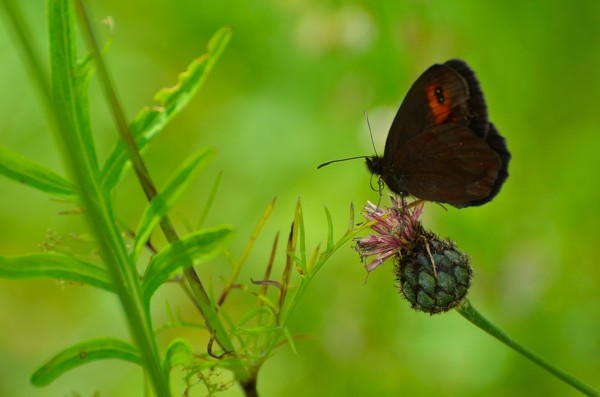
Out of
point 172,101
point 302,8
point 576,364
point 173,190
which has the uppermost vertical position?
point 302,8

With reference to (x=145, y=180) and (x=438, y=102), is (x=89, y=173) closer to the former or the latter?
(x=145, y=180)

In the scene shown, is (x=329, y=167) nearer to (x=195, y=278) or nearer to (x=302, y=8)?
(x=302, y=8)

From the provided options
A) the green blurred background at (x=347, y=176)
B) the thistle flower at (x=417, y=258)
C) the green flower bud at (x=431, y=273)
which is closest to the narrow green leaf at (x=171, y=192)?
the thistle flower at (x=417, y=258)

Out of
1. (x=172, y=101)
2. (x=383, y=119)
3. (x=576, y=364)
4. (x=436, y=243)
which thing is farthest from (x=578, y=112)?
(x=172, y=101)

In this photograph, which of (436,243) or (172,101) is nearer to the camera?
(172,101)

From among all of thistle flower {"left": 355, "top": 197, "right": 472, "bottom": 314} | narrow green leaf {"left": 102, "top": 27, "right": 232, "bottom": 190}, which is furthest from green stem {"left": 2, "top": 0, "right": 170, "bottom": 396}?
thistle flower {"left": 355, "top": 197, "right": 472, "bottom": 314}

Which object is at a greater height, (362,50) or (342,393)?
(362,50)
